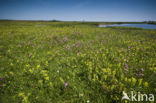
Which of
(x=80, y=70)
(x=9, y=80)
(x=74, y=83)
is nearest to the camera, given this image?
(x=74, y=83)

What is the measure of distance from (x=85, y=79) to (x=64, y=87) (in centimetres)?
94

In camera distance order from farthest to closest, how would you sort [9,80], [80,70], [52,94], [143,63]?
[143,63] → [80,70] → [9,80] → [52,94]

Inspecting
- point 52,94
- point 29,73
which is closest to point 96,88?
point 52,94

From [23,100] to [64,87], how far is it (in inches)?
50.8

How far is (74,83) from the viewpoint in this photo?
3109mm

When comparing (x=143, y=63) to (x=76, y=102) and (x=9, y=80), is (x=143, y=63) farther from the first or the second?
(x=9, y=80)

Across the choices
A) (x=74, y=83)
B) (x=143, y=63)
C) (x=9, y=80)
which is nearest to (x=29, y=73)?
(x=9, y=80)

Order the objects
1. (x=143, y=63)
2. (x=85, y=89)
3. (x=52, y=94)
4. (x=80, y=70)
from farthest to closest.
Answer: (x=143, y=63) < (x=80, y=70) < (x=85, y=89) < (x=52, y=94)

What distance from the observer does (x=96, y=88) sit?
2873 millimetres

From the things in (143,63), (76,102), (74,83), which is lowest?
(76,102)

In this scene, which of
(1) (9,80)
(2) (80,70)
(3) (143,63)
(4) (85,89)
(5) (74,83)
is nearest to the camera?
(4) (85,89)

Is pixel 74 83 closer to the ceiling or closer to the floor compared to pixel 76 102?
closer to the ceiling

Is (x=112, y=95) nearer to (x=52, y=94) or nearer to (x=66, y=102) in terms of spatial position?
(x=66, y=102)

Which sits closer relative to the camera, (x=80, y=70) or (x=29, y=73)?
(x=29, y=73)
